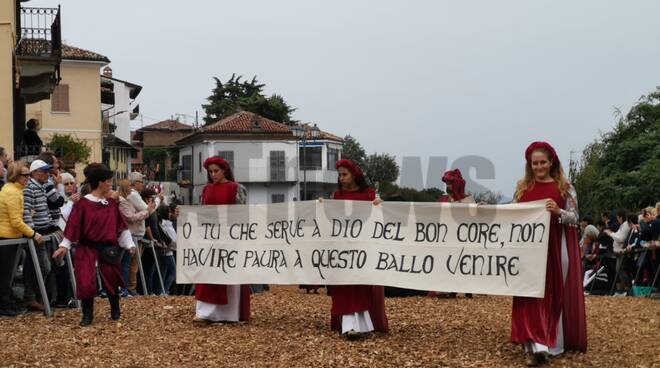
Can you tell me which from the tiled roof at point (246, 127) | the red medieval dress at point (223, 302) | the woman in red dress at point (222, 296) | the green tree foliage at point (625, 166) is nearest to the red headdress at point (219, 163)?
the woman in red dress at point (222, 296)

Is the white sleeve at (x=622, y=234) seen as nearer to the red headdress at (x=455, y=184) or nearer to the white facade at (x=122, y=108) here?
the red headdress at (x=455, y=184)

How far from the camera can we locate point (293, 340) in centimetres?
976

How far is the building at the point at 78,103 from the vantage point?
59688 millimetres

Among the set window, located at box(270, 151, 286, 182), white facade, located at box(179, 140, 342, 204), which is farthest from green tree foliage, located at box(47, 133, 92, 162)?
window, located at box(270, 151, 286, 182)

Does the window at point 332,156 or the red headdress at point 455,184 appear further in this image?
the window at point 332,156

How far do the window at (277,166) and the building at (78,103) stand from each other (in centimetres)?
2588

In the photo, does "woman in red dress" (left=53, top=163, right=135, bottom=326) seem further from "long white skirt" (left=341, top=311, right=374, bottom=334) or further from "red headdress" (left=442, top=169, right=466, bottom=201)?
"red headdress" (left=442, top=169, right=466, bottom=201)

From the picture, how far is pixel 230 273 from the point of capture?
1115 centimetres

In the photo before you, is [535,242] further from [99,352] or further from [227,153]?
[227,153]

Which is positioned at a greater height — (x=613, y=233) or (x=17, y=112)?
(x=17, y=112)

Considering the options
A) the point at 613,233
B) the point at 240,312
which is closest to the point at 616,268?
the point at 613,233

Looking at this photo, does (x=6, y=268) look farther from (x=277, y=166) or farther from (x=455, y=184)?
(x=277, y=166)

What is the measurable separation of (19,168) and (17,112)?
17.0 m

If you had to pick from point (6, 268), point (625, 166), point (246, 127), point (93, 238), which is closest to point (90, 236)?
point (93, 238)
